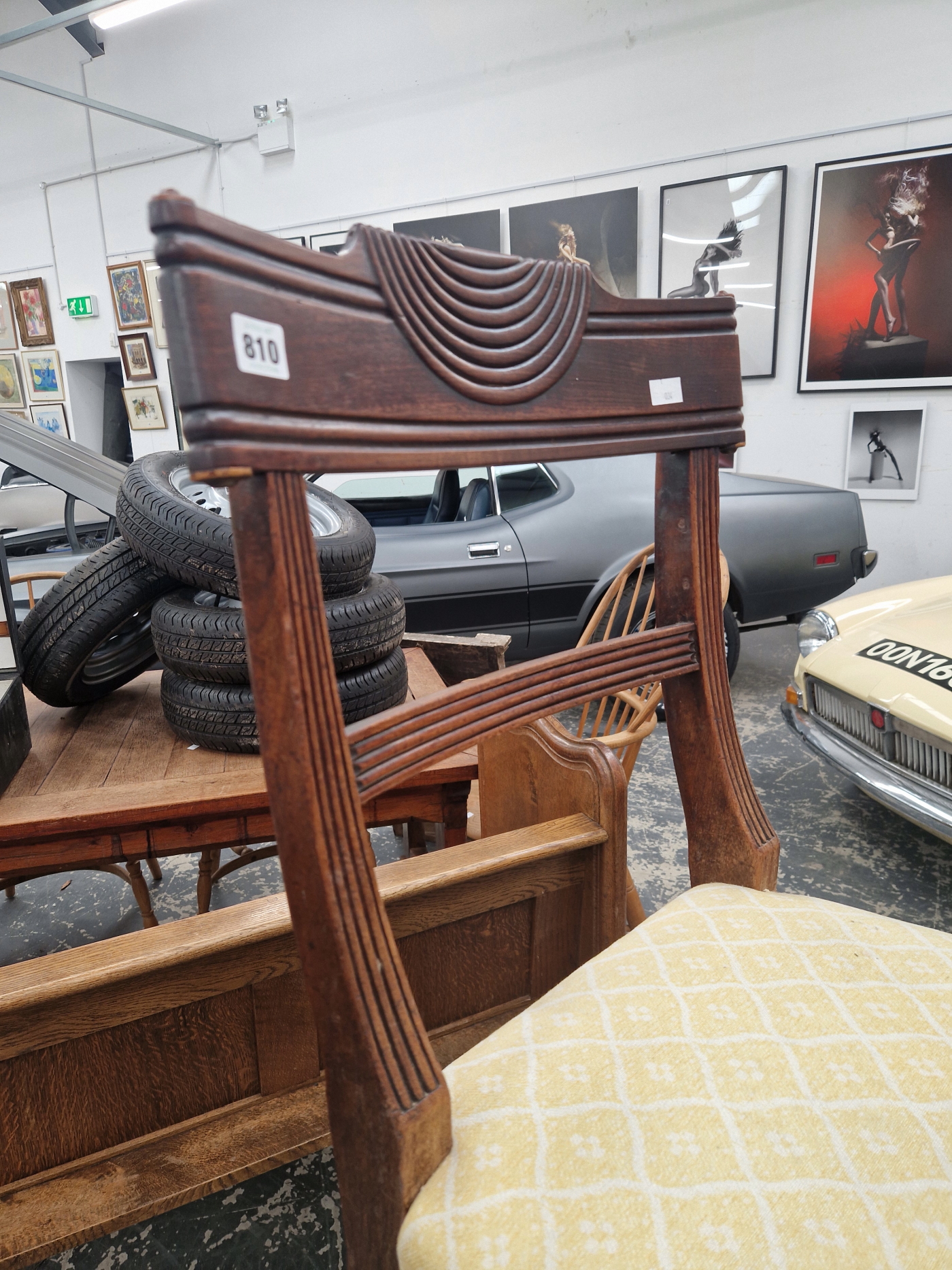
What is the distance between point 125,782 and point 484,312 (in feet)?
3.83

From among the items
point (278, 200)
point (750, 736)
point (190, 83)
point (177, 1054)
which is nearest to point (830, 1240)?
point (177, 1054)

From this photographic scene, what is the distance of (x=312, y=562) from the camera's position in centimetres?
47

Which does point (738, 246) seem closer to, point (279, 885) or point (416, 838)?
point (416, 838)

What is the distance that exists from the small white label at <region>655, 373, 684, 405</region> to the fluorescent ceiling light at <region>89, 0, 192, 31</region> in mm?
5462

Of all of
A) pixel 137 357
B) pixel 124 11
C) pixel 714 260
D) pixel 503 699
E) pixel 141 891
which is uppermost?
pixel 124 11

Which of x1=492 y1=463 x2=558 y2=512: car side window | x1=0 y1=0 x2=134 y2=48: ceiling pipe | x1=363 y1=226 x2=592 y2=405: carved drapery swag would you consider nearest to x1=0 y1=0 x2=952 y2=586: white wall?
x1=0 y1=0 x2=134 y2=48: ceiling pipe

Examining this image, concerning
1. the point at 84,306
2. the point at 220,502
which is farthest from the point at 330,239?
the point at 220,502

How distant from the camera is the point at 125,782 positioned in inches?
54.1

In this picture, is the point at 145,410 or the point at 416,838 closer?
the point at 416,838

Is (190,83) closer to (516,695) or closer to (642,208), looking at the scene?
(642,208)

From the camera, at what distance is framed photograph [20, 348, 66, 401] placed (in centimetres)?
727

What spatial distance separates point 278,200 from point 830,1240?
260 inches

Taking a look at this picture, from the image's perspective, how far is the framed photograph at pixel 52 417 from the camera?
7363 millimetres

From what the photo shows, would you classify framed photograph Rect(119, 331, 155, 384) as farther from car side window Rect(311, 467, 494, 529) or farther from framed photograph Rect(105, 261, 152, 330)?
car side window Rect(311, 467, 494, 529)
